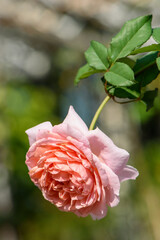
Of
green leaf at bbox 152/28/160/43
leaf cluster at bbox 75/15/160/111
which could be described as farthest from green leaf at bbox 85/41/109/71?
green leaf at bbox 152/28/160/43

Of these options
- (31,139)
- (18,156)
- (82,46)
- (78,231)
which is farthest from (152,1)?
(31,139)

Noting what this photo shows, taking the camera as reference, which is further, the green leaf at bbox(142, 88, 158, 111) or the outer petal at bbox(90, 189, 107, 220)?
the green leaf at bbox(142, 88, 158, 111)

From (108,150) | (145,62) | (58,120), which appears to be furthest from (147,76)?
(58,120)

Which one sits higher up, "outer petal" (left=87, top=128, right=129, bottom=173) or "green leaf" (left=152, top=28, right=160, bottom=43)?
"green leaf" (left=152, top=28, right=160, bottom=43)

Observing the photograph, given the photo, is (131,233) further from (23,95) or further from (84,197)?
(84,197)

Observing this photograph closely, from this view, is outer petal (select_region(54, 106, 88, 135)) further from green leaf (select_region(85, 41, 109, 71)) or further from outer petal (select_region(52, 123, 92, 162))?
green leaf (select_region(85, 41, 109, 71))

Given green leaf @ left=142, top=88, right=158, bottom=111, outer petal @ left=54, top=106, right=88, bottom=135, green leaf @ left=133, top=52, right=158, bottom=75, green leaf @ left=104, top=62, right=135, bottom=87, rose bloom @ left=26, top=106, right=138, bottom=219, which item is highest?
green leaf @ left=133, top=52, right=158, bottom=75

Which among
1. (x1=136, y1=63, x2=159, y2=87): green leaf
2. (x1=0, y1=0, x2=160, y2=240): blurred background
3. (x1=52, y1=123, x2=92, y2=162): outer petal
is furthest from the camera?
(x1=0, y1=0, x2=160, y2=240): blurred background

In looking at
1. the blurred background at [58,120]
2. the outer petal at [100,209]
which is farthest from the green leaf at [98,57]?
the blurred background at [58,120]

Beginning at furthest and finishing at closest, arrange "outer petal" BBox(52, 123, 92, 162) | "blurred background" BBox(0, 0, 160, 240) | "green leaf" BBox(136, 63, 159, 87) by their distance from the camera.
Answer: "blurred background" BBox(0, 0, 160, 240), "green leaf" BBox(136, 63, 159, 87), "outer petal" BBox(52, 123, 92, 162)
